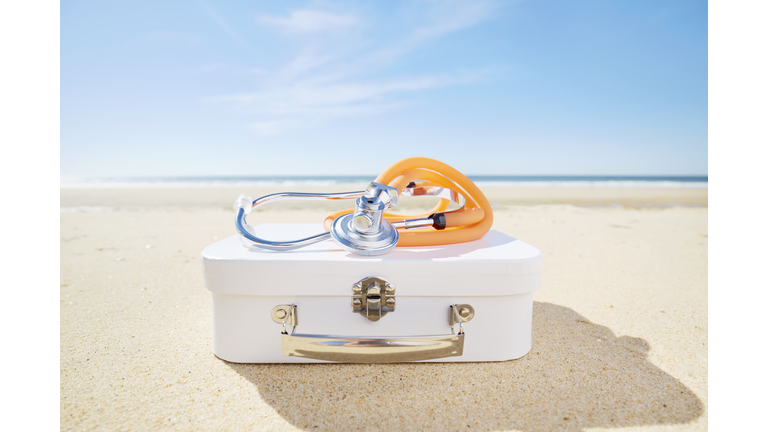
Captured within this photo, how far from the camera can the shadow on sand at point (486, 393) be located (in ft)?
3.15

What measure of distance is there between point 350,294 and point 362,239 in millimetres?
173

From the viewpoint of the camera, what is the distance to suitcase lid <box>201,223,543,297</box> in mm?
1105

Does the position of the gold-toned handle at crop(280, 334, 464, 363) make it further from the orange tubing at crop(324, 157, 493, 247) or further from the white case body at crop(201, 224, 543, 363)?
the orange tubing at crop(324, 157, 493, 247)

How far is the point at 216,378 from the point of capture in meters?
1.14

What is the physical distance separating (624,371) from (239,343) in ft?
4.06

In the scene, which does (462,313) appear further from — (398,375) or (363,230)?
(363,230)

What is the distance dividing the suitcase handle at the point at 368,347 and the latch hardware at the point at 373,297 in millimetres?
84

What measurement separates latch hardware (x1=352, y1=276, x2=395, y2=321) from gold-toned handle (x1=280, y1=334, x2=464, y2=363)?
8 cm

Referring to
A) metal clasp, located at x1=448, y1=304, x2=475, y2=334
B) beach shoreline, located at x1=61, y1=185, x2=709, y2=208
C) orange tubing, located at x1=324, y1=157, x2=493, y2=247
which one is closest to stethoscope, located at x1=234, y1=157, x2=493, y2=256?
orange tubing, located at x1=324, y1=157, x2=493, y2=247

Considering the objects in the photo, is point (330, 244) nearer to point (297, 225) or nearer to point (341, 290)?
point (341, 290)

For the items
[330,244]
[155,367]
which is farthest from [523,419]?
[155,367]

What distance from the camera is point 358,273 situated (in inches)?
44.0

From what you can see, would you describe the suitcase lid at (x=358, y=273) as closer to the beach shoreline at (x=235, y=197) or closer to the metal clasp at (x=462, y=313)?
the metal clasp at (x=462, y=313)

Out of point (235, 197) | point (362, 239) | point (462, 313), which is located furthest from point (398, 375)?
point (235, 197)
